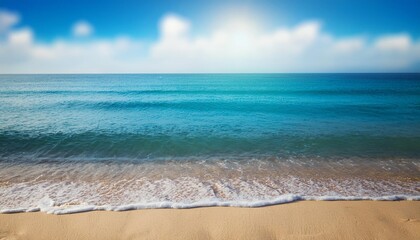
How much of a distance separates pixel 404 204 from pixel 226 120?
10346 millimetres

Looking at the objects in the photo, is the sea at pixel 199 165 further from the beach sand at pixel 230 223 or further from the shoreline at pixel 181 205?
the beach sand at pixel 230 223

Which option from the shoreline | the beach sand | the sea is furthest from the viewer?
the sea

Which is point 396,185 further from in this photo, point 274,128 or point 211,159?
point 274,128

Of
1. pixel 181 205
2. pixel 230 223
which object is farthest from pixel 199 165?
pixel 230 223

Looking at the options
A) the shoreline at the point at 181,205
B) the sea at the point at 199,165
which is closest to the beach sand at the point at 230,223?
A: the shoreline at the point at 181,205

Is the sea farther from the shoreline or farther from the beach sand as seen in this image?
the beach sand

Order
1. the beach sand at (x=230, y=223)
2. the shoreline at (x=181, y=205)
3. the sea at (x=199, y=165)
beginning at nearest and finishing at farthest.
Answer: the beach sand at (x=230, y=223) → the shoreline at (x=181, y=205) → the sea at (x=199, y=165)

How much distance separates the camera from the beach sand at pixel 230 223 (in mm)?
3537

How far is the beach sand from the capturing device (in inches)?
139

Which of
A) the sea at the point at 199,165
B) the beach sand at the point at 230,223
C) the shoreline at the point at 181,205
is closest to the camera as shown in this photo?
the beach sand at the point at 230,223

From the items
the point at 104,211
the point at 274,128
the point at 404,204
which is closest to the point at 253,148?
the point at 274,128

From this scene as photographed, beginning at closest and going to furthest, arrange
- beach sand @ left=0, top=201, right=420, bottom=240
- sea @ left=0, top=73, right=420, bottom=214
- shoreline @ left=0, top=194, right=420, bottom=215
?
Answer: 1. beach sand @ left=0, top=201, right=420, bottom=240
2. shoreline @ left=0, top=194, right=420, bottom=215
3. sea @ left=0, top=73, right=420, bottom=214

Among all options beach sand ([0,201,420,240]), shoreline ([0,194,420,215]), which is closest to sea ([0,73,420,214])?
shoreline ([0,194,420,215])

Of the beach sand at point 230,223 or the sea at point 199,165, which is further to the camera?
the sea at point 199,165
